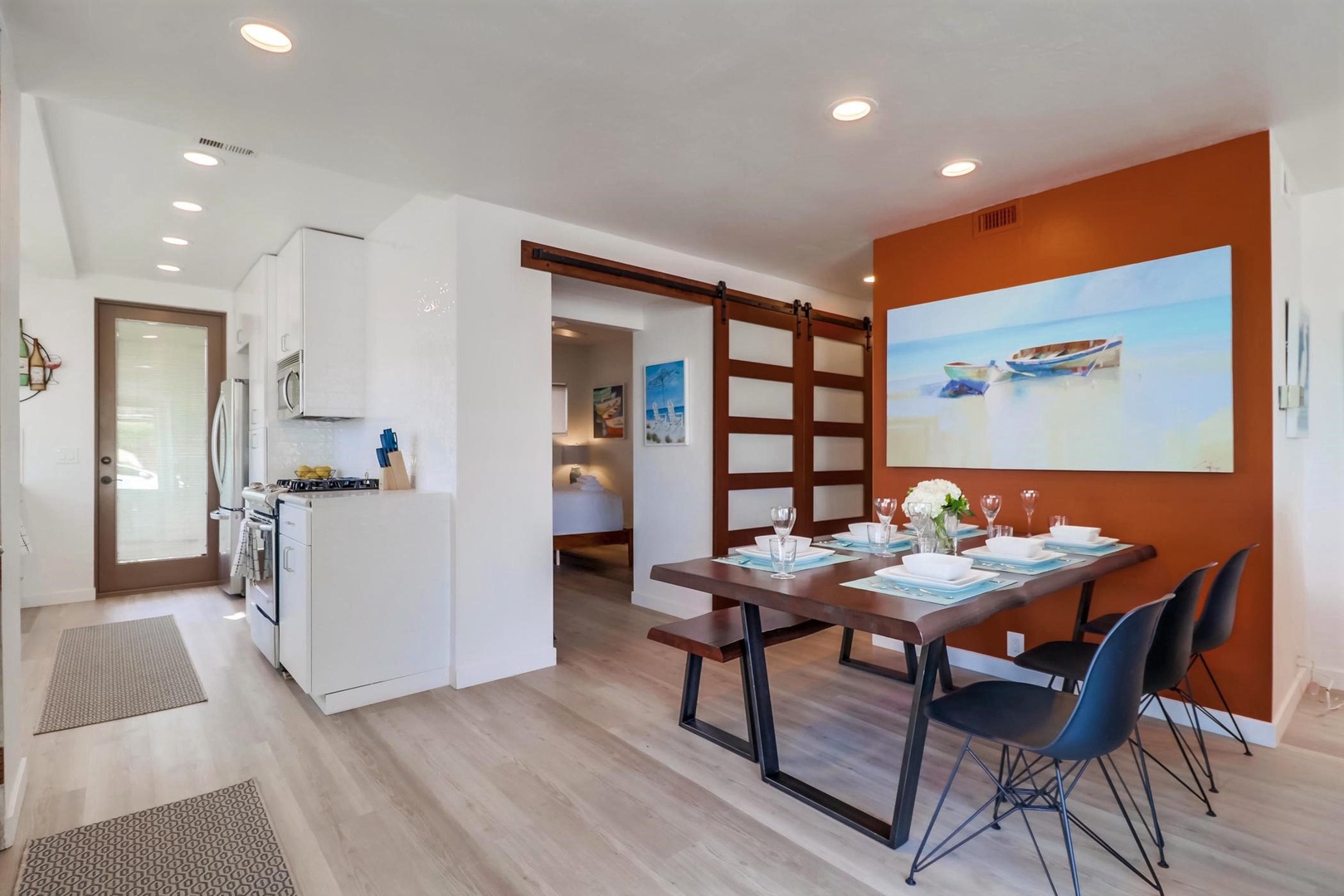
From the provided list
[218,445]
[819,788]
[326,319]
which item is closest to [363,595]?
[326,319]

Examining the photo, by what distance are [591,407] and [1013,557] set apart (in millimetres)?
6170

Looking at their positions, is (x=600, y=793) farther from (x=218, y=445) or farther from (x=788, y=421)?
(x=218, y=445)

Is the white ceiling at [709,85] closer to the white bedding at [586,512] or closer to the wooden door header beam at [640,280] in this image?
the wooden door header beam at [640,280]

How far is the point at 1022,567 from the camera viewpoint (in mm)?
2279

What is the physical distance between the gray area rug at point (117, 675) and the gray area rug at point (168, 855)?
1091 mm

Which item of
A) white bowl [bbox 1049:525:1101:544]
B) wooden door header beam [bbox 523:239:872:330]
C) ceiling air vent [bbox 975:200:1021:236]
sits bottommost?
white bowl [bbox 1049:525:1101:544]

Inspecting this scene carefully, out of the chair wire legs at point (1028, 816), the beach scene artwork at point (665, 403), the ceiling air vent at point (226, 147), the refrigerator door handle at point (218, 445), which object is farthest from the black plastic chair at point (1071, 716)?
the refrigerator door handle at point (218, 445)

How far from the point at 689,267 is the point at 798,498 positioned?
188 centimetres

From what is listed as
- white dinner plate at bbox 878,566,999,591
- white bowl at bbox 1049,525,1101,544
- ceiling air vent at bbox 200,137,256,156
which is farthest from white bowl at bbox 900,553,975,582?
ceiling air vent at bbox 200,137,256,156

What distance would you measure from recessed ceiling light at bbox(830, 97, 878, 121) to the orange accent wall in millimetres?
987

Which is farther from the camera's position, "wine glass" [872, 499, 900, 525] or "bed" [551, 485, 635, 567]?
"bed" [551, 485, 635, 567]

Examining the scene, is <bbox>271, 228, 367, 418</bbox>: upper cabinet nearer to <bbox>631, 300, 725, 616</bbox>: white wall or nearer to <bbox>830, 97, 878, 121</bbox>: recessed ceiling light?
<bbox>631, 300, 725, 616</bbox>: white wall

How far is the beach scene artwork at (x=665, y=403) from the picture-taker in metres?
4.62

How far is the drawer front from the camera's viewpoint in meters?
2.99
